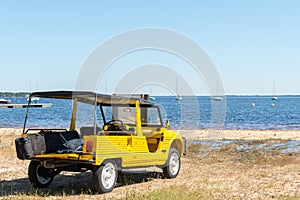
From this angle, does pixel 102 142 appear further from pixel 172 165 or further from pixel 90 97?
pixel 172 165

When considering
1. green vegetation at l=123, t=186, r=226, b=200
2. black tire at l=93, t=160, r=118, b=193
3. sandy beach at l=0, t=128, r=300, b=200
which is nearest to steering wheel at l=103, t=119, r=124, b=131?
black tire at l=93, t=160, r=118, b=193

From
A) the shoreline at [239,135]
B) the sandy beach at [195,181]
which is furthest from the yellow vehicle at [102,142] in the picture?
the shoreline at [239,135]

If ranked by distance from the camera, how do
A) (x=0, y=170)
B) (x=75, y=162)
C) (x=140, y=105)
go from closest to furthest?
(x=75, y=162) < (x=140, y=105) < (x=0, y=170)

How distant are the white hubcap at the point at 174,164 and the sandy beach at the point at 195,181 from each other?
0.90ft

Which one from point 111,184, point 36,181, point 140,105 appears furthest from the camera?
point 140,105

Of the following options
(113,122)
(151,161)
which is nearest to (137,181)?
(151,161)

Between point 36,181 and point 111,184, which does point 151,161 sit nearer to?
point 111,184

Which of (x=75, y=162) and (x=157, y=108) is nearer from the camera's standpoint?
(x=75, y=162)

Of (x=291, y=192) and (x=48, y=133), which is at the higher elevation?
(x=48, y=133)

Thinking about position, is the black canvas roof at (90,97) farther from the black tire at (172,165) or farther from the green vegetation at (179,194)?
the green vegetation at (179,194)

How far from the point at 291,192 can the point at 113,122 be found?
4.62 meters

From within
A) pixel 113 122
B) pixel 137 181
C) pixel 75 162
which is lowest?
pixel 137 181

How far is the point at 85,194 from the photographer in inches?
373

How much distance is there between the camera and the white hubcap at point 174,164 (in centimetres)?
1189
